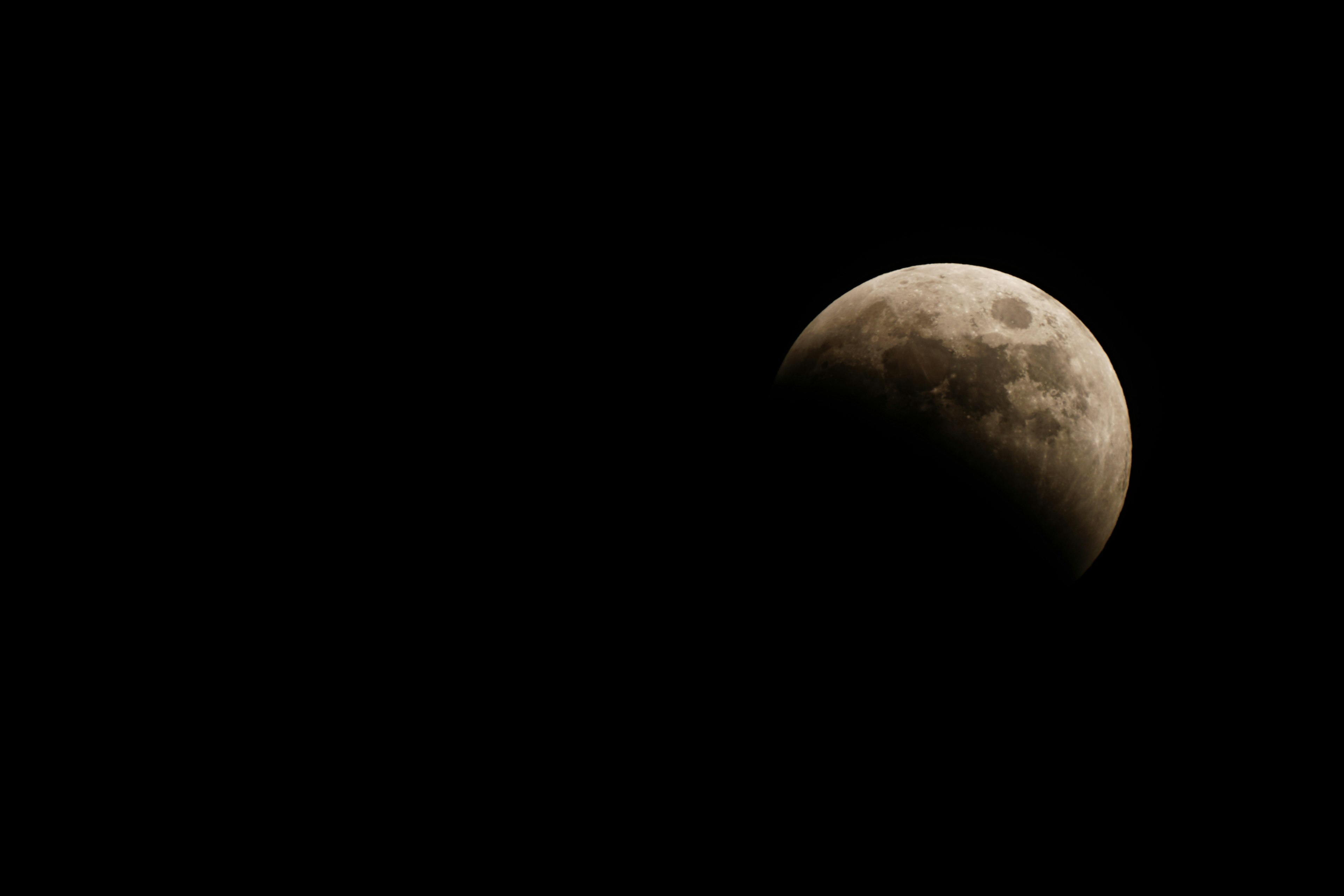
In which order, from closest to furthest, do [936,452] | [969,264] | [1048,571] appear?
[936,452] → [1048,571] → [969,264]

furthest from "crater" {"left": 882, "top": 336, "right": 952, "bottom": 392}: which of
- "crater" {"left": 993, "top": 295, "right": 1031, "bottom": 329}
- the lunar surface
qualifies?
"crater" {"left": 993, "top": 295, "right": 1031, "bottom": 329}

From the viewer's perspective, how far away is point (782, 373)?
3346 mm

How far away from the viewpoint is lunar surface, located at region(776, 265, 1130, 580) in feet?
8.81

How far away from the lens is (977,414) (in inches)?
105

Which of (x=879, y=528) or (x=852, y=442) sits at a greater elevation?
(x=852, y=442)

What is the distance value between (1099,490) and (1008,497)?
54 cm

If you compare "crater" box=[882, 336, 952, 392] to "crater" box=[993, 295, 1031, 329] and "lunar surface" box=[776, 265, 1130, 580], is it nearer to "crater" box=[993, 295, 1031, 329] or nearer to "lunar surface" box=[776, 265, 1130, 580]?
"lunar surface" box=[776, 265, 1130, 580]

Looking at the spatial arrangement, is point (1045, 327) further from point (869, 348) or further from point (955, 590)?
point (955, 590)

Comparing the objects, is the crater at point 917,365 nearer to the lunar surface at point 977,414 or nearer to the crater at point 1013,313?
the lunar surface at point 977,414

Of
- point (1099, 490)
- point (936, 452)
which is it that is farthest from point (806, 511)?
point (1099, 490)

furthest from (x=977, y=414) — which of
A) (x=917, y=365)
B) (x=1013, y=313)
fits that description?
(x=1013, y=313)

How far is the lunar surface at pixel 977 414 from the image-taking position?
8.81ft

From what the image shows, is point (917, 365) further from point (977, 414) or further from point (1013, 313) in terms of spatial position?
point (1013, 313)

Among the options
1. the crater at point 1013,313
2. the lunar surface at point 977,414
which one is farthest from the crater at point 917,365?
the crater at point 1013,313
